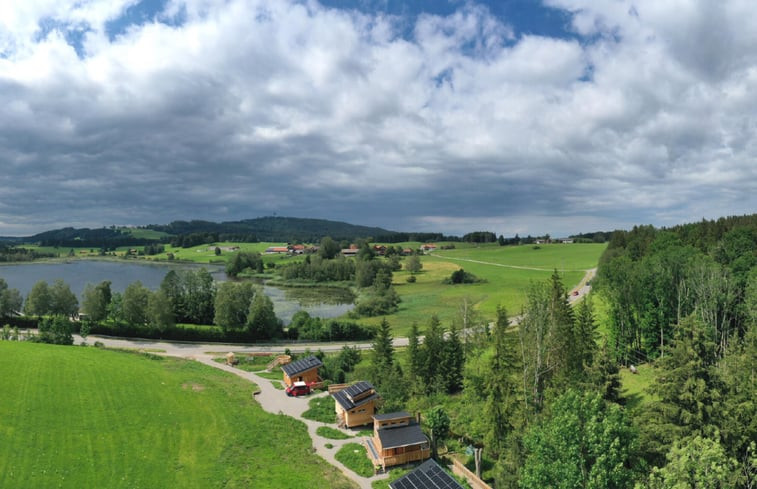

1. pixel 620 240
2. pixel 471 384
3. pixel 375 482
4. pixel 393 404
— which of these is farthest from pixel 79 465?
pixel 620 240

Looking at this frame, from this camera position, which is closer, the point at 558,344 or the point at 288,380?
the point at 558,344

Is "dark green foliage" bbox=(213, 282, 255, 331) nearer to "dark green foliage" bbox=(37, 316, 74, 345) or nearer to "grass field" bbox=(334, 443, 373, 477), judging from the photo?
"dark green foliage" bbox=(37, 316, 74, 345)

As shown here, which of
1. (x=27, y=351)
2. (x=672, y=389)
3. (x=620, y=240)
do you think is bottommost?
(x=27, y=351)

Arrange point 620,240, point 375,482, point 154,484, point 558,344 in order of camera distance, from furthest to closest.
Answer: point 620,240 < point 558,344 < point 375,482 < point 154,484

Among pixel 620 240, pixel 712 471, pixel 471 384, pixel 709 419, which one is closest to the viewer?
pixel 712 471

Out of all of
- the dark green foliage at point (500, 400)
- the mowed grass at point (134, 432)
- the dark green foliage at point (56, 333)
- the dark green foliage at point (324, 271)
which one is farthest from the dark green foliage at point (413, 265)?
the dark green foliage at point (500, 400)

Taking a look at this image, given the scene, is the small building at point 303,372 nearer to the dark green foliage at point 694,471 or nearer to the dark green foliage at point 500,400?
the dark green foliage at point 500,400

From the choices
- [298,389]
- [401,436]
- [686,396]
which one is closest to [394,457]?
[401,436]

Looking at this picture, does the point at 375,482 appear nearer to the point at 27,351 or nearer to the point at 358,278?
the point at 27,351

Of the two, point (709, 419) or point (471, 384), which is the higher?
point (709, 419)
